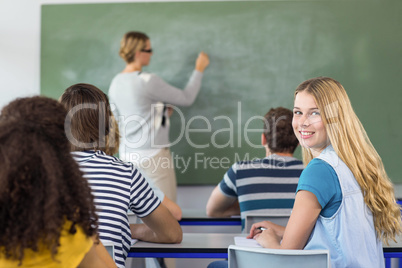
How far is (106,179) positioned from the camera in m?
1.84

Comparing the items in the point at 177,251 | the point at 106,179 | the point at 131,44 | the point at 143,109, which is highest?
the point at 131,44

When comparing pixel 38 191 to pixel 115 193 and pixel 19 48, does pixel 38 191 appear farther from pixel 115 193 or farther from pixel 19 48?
pixel 19 48

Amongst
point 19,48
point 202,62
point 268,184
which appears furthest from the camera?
point 19,48

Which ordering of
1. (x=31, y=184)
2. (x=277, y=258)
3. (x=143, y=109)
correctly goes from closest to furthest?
1. (x=31, y=184)
2. (x=277, y=258)
3. (x=143, y=109)

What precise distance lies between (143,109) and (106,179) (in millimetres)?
2010

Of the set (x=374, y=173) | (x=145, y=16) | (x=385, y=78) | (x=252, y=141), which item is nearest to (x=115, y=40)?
(x=145, y=16)

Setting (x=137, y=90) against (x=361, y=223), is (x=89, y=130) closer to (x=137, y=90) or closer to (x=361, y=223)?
(x=361, y=223)

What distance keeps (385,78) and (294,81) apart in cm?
75

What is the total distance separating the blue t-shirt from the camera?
1.55 metres

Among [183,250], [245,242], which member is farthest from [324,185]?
[183,250]

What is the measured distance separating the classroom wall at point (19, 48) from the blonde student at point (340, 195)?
3250 mm

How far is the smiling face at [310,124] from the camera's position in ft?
5.64

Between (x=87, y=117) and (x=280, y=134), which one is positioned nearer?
(x=87, y=117)

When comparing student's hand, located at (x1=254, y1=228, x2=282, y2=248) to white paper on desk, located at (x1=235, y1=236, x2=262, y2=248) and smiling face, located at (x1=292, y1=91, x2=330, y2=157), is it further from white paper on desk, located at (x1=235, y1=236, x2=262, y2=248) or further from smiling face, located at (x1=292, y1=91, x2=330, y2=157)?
smiling face, located at (x1=292, y1=91, x2=330, y2=157)
